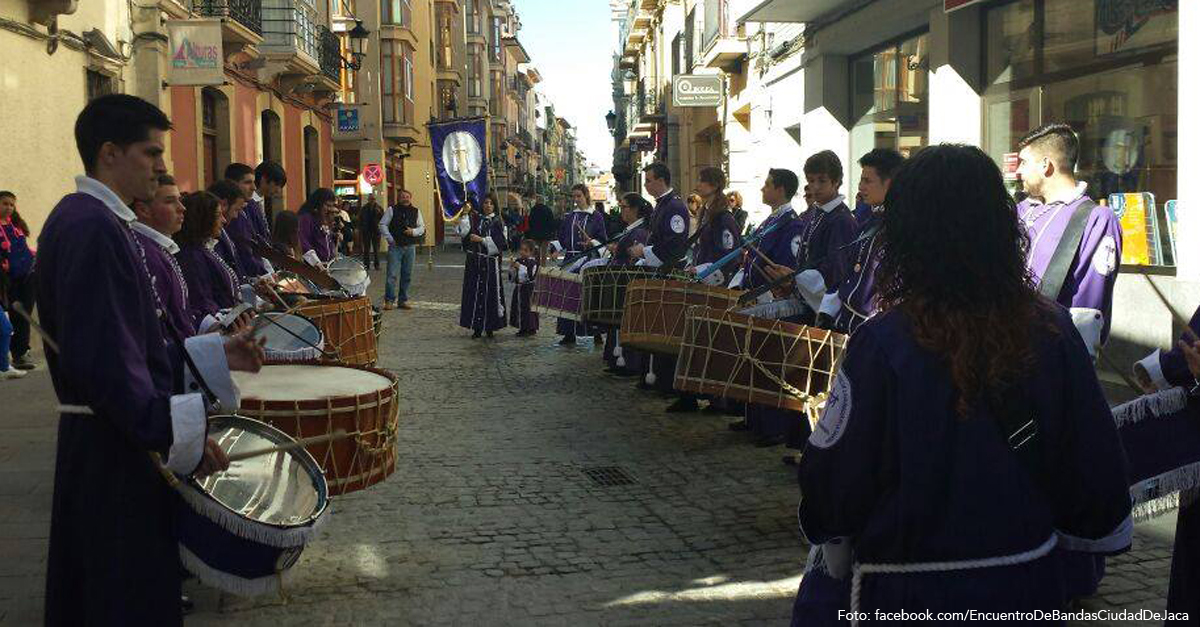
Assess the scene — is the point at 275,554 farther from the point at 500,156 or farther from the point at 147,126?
the point at 500,156

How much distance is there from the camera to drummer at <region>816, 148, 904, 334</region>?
5.68m

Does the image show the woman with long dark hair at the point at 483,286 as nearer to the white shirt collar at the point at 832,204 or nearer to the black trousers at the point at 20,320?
the black trousers at the point at 20,320

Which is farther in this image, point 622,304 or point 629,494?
point 622,304

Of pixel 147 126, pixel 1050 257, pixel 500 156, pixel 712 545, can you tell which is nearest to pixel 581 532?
pixel 712 545

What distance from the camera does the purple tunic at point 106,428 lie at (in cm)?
272

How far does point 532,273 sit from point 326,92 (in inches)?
688

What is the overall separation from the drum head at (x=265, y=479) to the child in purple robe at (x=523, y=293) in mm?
11901

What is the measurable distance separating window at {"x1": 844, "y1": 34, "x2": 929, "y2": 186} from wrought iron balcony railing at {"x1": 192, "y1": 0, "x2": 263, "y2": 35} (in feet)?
36.6

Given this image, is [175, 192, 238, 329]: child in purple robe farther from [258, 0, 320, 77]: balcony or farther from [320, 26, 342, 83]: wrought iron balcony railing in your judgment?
[320, 26, 342, 83]: wrought iron balcony railing

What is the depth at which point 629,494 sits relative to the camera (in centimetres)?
663

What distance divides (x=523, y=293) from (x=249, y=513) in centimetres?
1249

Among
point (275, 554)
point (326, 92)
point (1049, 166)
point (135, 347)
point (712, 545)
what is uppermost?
point (326, 92)

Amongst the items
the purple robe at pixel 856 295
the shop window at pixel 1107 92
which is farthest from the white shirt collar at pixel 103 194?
the shop window at pixel 1107 92

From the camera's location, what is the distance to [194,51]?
688 inches
